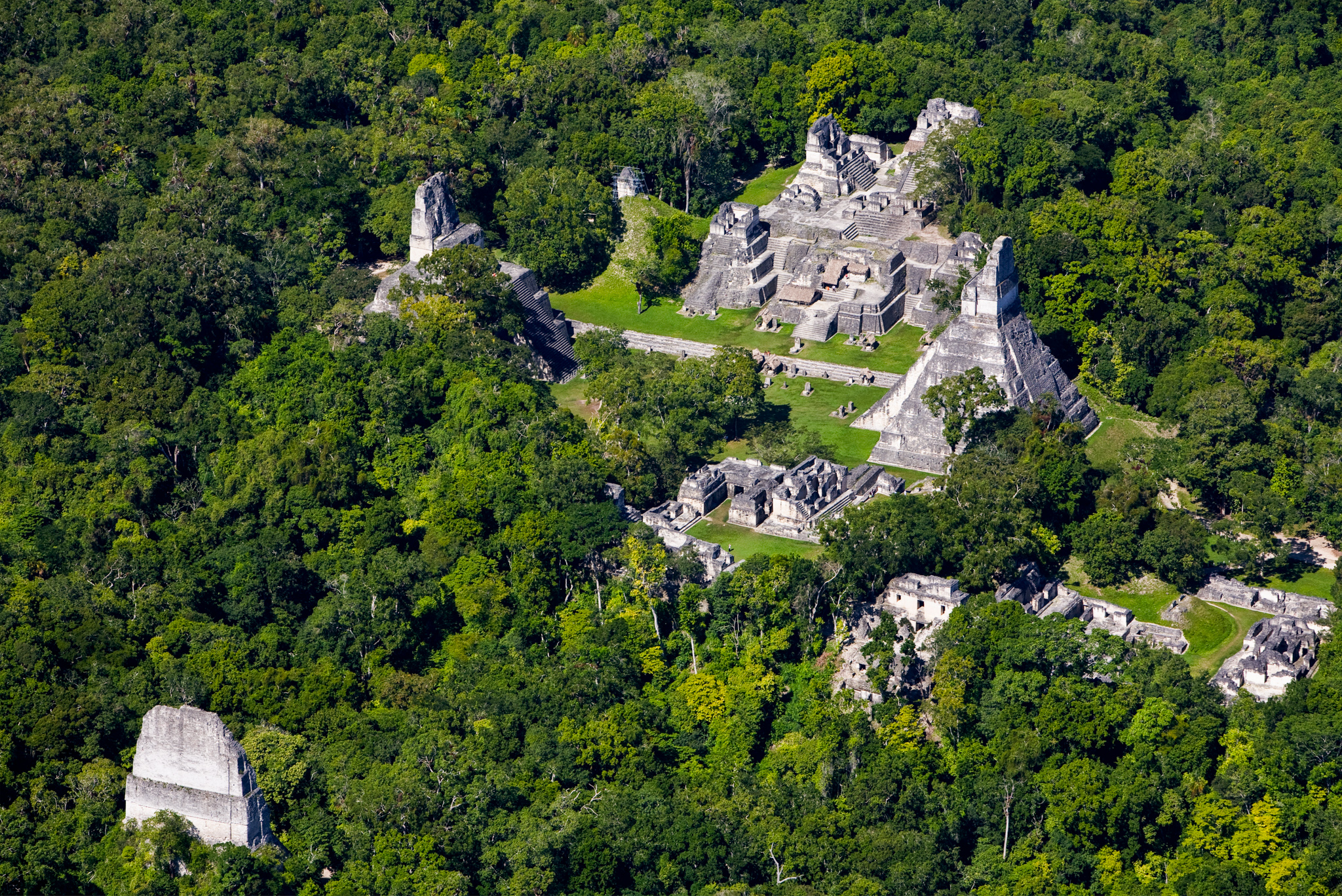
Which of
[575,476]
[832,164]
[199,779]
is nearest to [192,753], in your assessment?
[199,779]

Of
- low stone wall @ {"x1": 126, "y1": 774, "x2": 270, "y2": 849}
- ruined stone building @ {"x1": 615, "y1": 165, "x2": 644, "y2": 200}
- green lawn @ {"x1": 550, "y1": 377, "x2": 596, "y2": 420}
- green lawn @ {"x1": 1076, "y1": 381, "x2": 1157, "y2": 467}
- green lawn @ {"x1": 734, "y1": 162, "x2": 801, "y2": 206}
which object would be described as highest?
low stone wall @ {"x1": 126, "y1": 774, "x2": 270, "y2": 849}

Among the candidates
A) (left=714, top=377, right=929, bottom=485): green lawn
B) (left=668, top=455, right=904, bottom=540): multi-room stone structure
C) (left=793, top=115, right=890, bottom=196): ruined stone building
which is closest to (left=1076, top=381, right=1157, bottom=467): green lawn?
(left=714, top=377, right=929, bottom=485): green lawn

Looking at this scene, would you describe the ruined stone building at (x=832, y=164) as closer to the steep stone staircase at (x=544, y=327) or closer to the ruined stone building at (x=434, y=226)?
the steep stone staircase at (x=544, y=327)

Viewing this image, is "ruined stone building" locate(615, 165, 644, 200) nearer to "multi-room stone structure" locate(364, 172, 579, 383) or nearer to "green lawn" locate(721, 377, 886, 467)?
"multi-room stone structure" locate(364, 172, 579, 383)

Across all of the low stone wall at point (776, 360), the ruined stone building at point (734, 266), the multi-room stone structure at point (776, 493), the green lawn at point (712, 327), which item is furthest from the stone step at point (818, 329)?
the multi-room stone structure at point (776, 493)

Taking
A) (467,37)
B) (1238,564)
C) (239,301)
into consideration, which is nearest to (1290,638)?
(1238,564)

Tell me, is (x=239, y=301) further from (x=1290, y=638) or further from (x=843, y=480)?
(x=1290, y=638)
